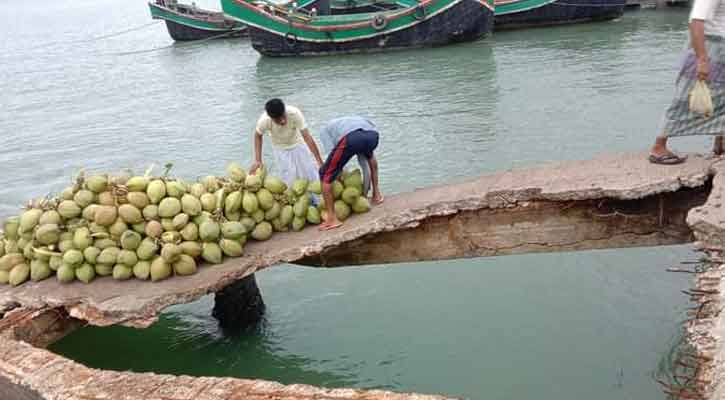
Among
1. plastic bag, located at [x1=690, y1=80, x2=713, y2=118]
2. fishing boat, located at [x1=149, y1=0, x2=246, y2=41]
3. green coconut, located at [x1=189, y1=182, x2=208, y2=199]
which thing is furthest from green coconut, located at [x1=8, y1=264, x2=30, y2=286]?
fishing boat, located at [x1=149, y1=0, x2=246, y2=41]

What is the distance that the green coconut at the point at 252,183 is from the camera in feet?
13.9

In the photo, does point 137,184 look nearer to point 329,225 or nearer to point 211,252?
point 211,252

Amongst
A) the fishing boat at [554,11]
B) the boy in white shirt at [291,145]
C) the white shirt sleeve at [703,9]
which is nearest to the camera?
the white shirt sleeve at [703,9]

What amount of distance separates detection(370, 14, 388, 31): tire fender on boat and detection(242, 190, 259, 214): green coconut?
47.7 feet

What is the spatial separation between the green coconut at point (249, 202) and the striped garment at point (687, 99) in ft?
8.56

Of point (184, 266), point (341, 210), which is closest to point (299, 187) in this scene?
point (341, 210)

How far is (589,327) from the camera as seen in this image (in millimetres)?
4621

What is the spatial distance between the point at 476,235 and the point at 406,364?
106 cm

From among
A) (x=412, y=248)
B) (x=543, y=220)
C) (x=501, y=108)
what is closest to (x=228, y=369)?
(x=412, y=248)

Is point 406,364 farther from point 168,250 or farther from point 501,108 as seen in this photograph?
point 501,108

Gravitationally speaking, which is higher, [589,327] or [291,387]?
[291,387]

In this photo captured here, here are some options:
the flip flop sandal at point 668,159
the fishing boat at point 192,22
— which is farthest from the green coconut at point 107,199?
the fishing boat at point 192,22

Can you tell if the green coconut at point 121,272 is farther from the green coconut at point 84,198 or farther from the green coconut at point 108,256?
the green coconut at point 84,198

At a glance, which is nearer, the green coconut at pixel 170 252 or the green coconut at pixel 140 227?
the green coconut at pixel 170 252
